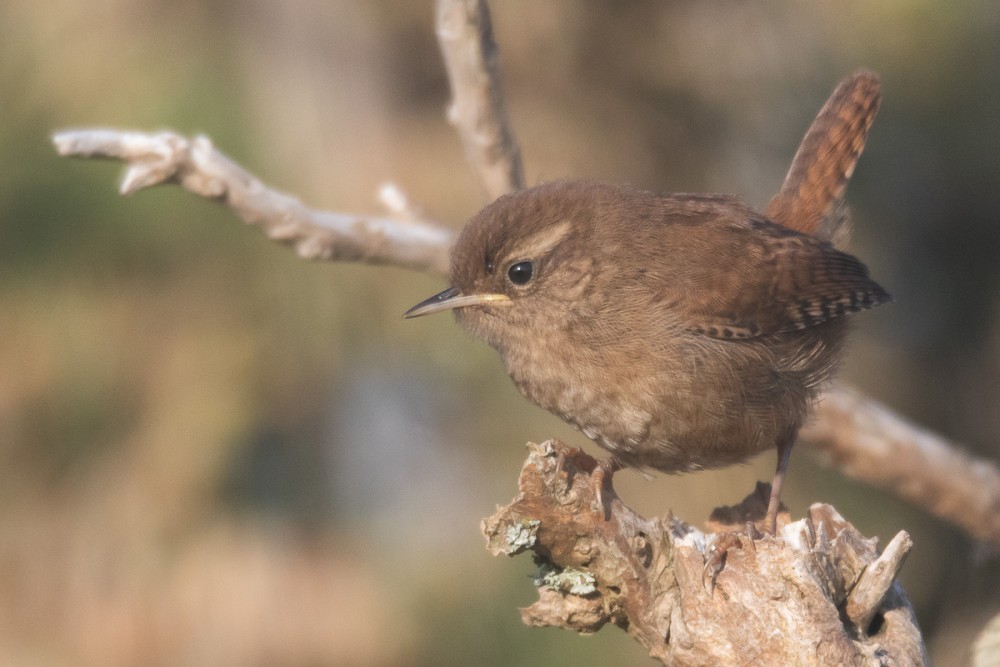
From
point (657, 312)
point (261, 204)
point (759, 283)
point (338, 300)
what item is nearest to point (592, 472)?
point (657, 312)

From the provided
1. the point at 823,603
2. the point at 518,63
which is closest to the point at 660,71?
the point at 518,63

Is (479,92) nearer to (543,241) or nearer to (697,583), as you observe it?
(543,241)

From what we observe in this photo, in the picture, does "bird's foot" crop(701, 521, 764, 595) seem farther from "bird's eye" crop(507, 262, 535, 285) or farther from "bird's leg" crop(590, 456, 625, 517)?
"bird's eye" crop(507, 262, 535, 285)

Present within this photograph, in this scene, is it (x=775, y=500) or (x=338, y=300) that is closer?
(x=775, y=500)

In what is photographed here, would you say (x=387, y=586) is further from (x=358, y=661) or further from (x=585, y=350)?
(x=585, y=350)

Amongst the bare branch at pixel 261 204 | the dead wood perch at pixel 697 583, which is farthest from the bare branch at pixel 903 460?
the dead wood perch at pixel 697 583

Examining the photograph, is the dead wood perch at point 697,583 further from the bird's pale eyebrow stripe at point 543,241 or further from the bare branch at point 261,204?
the bare branch at point 261,204
